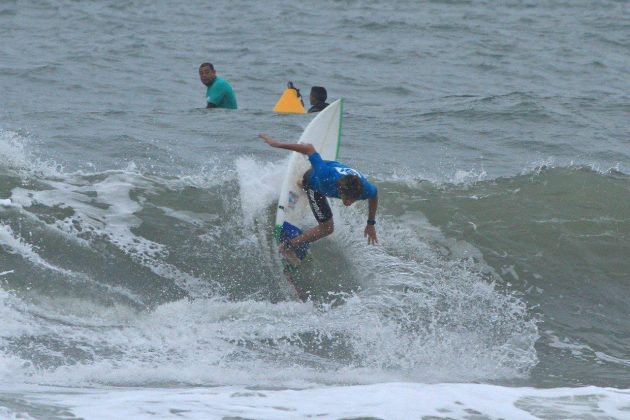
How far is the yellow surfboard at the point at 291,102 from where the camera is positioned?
41.3 ft

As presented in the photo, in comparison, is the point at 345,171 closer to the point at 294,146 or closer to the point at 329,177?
the point at 329,177

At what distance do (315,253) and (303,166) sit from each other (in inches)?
30.1

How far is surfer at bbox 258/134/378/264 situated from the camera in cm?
696

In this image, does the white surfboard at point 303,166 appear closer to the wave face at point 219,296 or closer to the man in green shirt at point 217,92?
the wave face at point 219,296

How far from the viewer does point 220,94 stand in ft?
40.2

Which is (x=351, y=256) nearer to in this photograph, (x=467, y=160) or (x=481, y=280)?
(x=481, y=280)

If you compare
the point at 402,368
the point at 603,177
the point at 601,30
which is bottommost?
the point at 402,368

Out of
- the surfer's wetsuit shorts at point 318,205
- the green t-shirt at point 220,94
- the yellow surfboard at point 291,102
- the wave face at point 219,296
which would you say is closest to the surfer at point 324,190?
the surfer's wetsuit shorts at point 318,205

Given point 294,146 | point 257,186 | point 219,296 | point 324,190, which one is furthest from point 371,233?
point 257,186

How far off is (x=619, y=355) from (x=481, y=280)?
146 centimetres

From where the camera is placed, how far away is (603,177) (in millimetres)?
10102

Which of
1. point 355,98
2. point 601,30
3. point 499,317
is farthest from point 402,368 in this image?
point 601,30

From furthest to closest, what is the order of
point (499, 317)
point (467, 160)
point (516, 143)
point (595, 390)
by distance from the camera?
point (516, 143)
point (467, 160)
point (499, 317)
point (595, 390)

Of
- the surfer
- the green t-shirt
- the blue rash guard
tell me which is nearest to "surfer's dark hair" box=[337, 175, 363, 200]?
the surfer
